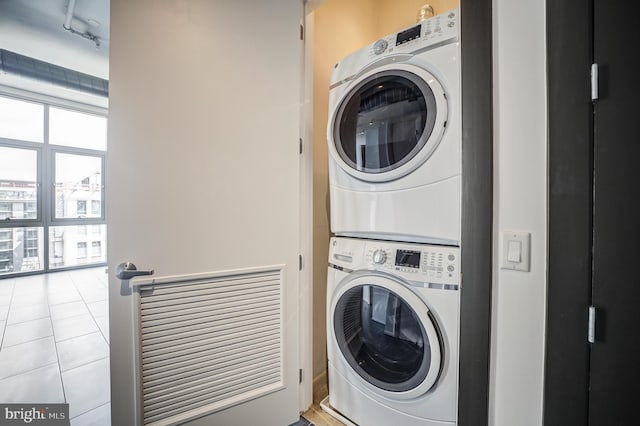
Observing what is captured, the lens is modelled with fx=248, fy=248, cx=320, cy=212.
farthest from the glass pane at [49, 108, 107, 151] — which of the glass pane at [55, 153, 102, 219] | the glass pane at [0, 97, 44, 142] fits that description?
the glass pane at [55, 153, 102, 219]

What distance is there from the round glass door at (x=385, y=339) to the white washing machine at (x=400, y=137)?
30 centimetres

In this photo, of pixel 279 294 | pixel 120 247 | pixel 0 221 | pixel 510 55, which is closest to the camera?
pixel 510 55

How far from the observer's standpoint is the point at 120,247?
A: 954mm

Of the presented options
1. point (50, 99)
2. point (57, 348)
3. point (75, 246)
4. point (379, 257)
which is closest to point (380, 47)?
point (379, 257)

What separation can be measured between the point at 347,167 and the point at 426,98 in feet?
1.44

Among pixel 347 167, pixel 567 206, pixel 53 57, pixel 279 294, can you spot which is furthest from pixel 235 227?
pixel 53 57

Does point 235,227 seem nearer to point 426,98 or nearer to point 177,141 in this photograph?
point 177,141

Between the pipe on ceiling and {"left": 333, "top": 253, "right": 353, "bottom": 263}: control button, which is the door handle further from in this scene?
the pipe on ceiling

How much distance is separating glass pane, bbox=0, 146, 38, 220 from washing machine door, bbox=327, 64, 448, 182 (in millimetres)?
5585

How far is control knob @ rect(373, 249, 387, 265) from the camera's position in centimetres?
110

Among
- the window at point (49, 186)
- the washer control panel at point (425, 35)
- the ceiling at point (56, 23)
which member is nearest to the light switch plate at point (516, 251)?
the washer control panel at point (425, 35)

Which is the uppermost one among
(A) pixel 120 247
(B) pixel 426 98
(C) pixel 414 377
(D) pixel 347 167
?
(B) pixel 426 98

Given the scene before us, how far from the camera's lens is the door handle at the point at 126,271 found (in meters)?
0.94

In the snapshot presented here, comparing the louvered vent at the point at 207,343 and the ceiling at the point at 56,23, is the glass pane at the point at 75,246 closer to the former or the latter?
the ceiling at the point at 56,23
